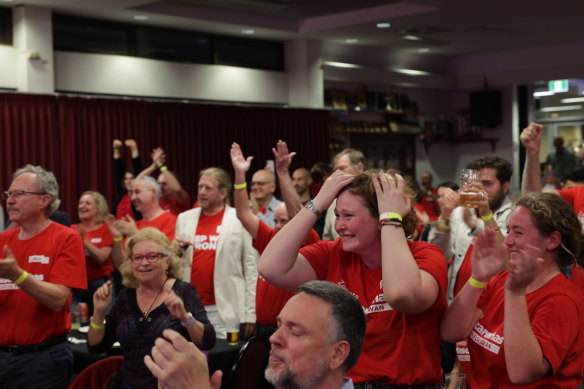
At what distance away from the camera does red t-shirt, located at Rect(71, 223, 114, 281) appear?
6023mm

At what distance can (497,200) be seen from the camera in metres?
4.18

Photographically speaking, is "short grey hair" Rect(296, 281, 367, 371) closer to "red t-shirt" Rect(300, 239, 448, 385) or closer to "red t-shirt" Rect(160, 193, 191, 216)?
"red t-shirt" Rect(300, 239, 448, 385)

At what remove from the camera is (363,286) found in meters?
2.36

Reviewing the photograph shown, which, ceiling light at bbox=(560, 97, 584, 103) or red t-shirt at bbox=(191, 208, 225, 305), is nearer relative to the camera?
red t-shirt at bbox=(191, 208, 225, 305)

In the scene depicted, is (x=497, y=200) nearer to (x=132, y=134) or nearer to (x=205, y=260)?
(x=205, y=260)

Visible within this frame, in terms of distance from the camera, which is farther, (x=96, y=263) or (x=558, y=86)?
(x=558, y=86)

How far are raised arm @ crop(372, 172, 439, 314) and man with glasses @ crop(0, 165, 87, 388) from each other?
1.72 meters

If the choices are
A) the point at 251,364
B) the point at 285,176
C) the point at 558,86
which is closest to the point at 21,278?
the point at 251,364

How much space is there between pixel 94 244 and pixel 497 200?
3448mm

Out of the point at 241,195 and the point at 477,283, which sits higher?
the point at 241,195

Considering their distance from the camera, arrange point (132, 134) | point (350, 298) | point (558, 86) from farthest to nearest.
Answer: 1. point (558, 86)
2. point (132, 134)
3. point (350, 298)

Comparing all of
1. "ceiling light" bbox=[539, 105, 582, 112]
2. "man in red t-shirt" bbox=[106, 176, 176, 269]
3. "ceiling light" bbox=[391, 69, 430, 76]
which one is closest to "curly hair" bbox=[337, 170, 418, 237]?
"man in red t-shirt" bbox=[106, 176, 176, 269]

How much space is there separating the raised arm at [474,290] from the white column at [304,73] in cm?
828

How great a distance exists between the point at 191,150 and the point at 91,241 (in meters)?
3.41
